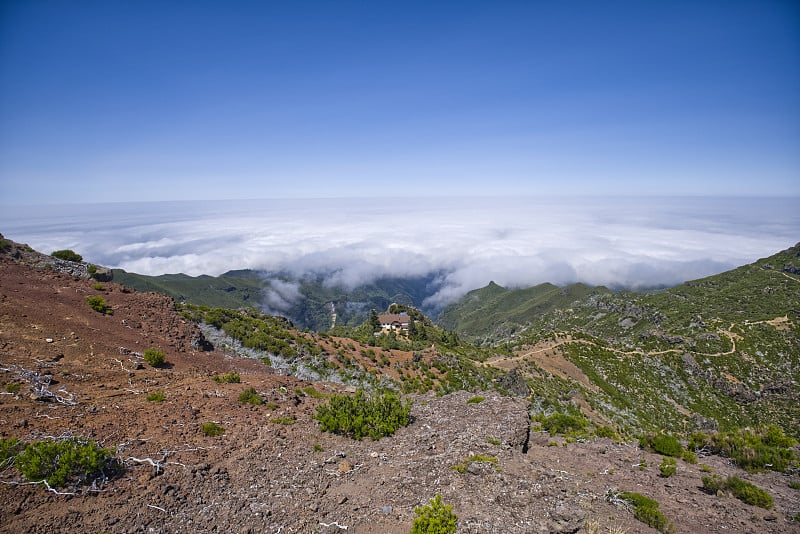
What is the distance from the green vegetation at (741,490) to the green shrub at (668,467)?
98cm

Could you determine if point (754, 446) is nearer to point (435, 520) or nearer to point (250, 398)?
point (435, 520)

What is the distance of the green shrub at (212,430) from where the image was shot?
1027 cm

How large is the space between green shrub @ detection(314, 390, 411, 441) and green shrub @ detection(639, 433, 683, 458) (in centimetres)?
974

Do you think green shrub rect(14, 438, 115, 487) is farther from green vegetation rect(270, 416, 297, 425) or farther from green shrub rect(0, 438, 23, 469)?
green vegetation rect(270, 416, 297, 425)

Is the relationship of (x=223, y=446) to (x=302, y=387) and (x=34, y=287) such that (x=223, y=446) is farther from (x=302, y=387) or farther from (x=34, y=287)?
(x=34, y=287)

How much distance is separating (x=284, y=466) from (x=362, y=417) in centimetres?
353

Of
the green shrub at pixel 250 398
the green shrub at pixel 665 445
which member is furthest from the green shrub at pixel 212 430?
the green shrub at pixel 665 445

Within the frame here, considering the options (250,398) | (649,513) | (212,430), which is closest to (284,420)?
(250,398)

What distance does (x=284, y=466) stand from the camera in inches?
368

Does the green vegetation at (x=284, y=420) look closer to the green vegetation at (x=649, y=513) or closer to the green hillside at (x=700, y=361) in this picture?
the green vegetation at (x=649, y=513)

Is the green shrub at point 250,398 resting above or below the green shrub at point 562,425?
above

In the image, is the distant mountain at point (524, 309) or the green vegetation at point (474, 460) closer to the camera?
the green vegetation at point (474, 460)

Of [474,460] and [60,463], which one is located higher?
[60,463]

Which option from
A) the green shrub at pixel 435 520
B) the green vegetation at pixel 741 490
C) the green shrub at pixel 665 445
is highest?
the green shrub at pixel 435 520
